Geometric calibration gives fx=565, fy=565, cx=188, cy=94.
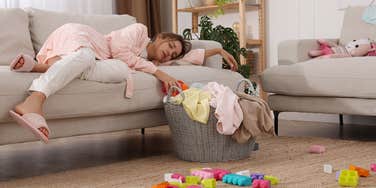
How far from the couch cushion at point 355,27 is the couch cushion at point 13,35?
1981 mm

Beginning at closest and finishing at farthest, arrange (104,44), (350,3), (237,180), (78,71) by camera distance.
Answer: (237,180) < (78,71) < (104,44) < (350,3)

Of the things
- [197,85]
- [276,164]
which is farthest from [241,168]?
[197,85]

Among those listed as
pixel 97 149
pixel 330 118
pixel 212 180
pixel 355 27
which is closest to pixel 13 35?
pixel 97 149

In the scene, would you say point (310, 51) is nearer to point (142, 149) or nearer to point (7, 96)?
point (142, 149)

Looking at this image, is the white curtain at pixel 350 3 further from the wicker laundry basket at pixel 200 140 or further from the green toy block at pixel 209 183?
the green toy block at pixel 209 183

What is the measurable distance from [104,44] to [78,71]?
1.57ft

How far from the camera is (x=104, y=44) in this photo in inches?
107

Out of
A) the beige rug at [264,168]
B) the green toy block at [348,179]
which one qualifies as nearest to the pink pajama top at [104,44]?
the beige rug at [264,168]

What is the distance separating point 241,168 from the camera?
7.57ft

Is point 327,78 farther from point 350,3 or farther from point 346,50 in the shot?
point 350,3

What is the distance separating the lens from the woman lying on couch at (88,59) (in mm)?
2074

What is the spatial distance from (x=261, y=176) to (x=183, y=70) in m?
0.93

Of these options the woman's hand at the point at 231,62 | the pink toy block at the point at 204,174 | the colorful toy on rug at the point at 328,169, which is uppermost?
the woman's hand at the point at 231,62

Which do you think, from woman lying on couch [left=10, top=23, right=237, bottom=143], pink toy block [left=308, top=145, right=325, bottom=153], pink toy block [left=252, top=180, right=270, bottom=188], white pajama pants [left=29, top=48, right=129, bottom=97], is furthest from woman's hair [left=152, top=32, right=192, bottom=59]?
pink toy block [left=252, top=180, right=270, bottom=188]
